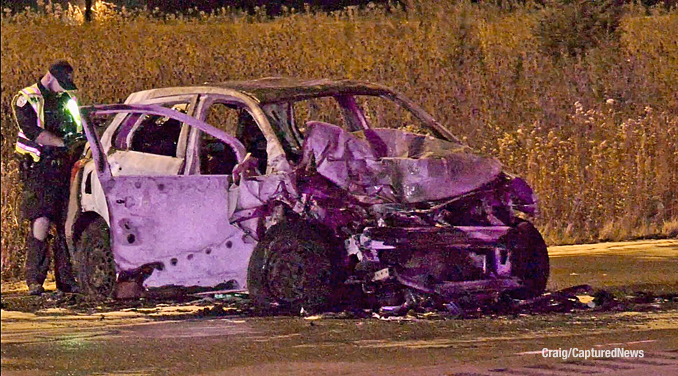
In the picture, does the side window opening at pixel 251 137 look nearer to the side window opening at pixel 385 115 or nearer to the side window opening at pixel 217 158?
the side window opening at pixel 217 158

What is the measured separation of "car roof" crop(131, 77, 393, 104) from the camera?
36.8ft

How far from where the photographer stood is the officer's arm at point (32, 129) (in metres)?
11.6

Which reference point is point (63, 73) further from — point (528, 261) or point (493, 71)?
point (493, 71)

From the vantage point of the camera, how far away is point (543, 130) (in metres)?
18.7

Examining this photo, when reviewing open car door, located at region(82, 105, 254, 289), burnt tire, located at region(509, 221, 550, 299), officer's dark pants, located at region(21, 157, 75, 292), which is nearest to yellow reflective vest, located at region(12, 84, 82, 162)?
officer's dark pants, located at region(21, 157, 75, 292)

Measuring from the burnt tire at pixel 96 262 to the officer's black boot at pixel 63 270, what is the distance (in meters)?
0.52

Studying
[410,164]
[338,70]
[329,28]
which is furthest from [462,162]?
[329,28]

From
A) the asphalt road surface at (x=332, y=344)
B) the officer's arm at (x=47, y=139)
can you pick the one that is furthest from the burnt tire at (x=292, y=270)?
the officer's arm at (x=47, y=139)

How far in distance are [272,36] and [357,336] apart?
56.3ft

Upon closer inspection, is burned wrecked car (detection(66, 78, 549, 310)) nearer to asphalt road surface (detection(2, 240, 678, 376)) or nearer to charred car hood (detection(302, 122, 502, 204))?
charred car hood (detection(302, 122, 502, 204))

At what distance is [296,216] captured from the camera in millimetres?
10609

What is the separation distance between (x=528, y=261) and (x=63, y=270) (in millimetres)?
3707

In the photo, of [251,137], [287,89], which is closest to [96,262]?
[251,137]

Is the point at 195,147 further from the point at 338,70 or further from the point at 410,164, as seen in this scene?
the point at 338,70
